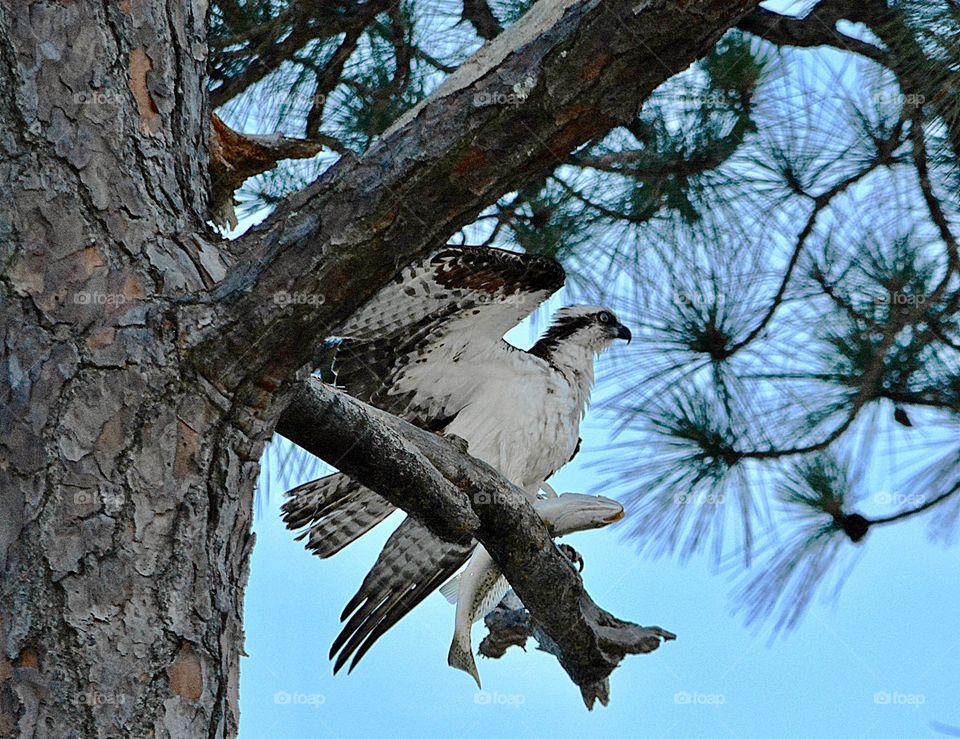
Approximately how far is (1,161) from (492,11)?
1667 millimetres

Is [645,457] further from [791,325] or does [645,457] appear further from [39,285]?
[39,285]

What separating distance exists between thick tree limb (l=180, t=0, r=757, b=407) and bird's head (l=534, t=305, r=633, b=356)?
1.72 meters

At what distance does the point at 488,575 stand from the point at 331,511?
0.40m

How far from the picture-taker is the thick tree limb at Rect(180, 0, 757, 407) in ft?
4.56

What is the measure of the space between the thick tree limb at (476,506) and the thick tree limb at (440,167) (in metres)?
0.21

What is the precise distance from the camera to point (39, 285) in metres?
1.51

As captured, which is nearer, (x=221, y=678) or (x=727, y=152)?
(x=221, y=678)

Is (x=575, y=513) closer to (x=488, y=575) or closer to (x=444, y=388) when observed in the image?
(x=488, y=575)

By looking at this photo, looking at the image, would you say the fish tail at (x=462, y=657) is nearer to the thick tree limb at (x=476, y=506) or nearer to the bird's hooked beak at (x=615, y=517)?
the thick tree limb at (x=476, y=506)

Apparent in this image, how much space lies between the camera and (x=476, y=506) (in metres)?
2.01

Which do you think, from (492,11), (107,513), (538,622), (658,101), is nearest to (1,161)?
(107,513)

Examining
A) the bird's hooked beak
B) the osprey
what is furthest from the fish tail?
the bird's hooked beak

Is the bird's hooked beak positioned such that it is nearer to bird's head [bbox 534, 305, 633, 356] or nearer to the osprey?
the osprey

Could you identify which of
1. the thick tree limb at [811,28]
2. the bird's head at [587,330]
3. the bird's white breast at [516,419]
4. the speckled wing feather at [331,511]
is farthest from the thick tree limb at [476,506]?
the thick tree limb at [811,28]
